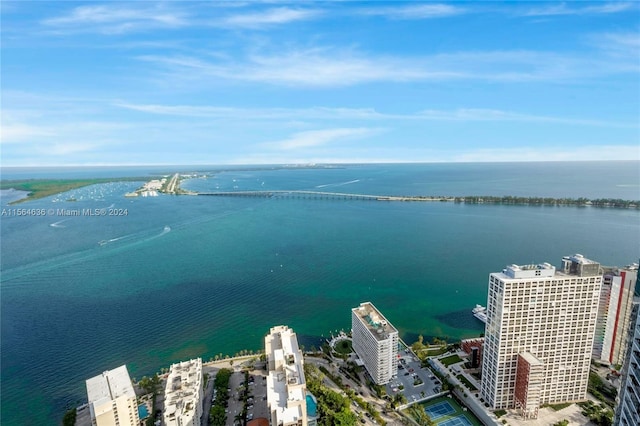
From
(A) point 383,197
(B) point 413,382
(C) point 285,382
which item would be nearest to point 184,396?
(C) point 285,382

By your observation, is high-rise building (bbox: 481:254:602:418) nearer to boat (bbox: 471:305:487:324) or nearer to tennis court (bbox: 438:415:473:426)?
tennis court (bbox: 438:415:473:426)

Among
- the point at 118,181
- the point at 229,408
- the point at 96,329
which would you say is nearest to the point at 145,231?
the point at 96,329

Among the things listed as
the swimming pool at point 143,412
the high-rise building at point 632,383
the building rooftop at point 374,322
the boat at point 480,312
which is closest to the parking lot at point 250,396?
the swimming pool at point 143,412

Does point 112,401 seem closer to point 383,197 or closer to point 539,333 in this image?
point 539,333

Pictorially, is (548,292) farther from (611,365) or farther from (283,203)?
(283,203)

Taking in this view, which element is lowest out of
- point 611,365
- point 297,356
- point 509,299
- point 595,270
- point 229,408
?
point 229,408

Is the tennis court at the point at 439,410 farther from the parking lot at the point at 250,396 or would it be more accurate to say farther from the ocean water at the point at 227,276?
the parking lot at the point at 250,396
